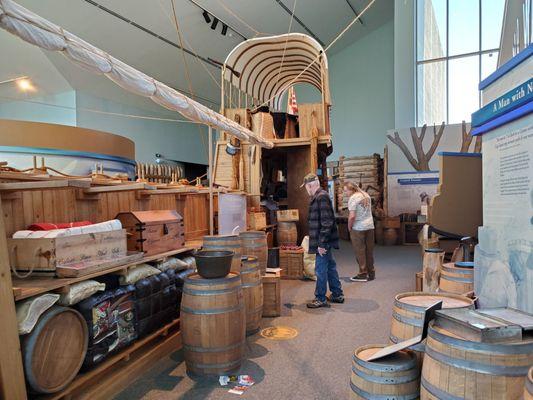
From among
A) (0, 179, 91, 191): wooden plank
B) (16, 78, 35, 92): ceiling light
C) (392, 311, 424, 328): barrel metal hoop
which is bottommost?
(392, 311, 424, 328): barrel metal hoop

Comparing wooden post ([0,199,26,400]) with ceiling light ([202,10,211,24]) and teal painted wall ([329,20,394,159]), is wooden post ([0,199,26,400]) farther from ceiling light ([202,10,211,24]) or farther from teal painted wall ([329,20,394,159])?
teal painted wall ([329,20,394,159])

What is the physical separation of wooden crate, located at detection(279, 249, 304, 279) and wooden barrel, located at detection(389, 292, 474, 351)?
14.0 ft

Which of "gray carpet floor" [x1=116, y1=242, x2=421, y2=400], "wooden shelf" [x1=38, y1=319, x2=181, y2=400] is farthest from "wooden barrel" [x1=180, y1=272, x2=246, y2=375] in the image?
"wooden shelf" [x1=38, y1=319, x2=181, y2=400]

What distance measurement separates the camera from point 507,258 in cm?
238

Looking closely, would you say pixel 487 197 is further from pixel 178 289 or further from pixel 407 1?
pixel 407 1

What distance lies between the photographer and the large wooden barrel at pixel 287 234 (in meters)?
7.77

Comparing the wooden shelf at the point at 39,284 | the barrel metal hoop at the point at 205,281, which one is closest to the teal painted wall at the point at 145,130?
the barrel metal hoop at the point at 205,281

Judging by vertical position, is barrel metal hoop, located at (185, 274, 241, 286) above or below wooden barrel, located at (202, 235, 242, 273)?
below

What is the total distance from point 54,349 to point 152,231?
157cm

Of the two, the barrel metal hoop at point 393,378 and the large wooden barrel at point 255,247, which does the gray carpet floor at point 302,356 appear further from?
the barrel metal hoop at point 393,378

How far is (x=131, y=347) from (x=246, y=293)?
1.30 metres

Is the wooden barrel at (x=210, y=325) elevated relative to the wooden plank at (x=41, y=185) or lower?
lower

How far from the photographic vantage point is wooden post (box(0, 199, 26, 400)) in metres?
2.17

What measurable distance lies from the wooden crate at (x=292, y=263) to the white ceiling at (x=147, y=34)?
6293mm
